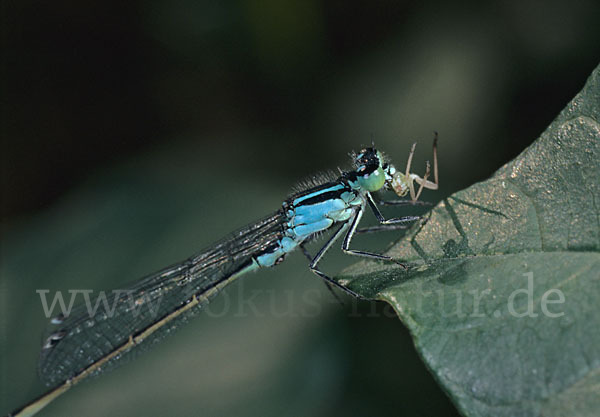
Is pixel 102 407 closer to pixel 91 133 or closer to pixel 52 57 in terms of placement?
pixel 91 133

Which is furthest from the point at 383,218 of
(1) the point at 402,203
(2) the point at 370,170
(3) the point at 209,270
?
(3) the point at 209,270

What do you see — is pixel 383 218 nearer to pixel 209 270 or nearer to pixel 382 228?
pixel 382 228

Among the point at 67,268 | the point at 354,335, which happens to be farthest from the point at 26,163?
the point at 354,335

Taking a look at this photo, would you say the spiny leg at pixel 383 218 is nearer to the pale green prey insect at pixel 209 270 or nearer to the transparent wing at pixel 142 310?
the pale green prey insect at pixel 209 270

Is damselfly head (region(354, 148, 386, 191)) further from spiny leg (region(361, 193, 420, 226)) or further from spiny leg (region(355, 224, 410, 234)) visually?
spiny leg (region(355, 224, 410, 234))

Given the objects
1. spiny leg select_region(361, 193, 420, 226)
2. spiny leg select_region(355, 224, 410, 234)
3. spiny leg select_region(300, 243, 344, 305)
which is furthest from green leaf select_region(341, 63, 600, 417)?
spiny leg select_region(300, 243, 344, 305)

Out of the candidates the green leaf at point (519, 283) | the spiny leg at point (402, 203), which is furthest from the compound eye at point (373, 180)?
the green leaf at point (519, 283)
